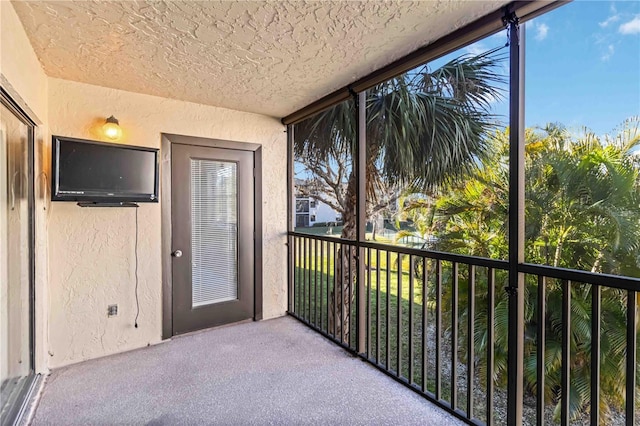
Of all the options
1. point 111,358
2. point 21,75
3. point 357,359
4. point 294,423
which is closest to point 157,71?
point 21,75

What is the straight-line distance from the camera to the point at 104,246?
9.27 feet

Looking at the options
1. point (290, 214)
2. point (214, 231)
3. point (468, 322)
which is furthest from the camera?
point (290, 214)

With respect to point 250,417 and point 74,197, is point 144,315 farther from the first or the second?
point 250,417

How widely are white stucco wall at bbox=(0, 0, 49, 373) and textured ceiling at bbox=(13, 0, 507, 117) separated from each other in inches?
3.9

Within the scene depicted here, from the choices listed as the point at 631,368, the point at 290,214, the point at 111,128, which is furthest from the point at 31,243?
the point at 631,368

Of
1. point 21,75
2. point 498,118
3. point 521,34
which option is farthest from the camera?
point 498,118

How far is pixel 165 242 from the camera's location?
10.2 feet

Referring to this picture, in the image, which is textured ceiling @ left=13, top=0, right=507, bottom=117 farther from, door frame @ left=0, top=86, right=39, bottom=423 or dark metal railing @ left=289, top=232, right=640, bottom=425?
dark metal railing @ left=289, top=232, right=640, bottom=425

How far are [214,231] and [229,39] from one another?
199 cm

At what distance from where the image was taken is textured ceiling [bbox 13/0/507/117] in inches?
67.2

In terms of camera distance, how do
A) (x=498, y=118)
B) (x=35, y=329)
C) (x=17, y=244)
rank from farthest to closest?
(x=498, y=118) < (x=35, y=329) < (x=17, y=244)

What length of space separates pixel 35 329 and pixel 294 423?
205 cm

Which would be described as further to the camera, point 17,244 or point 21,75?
point 17,244

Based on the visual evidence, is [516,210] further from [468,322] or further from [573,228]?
[573,228]
